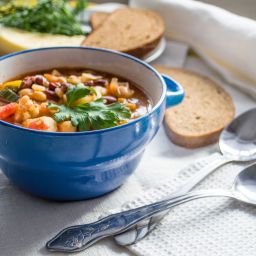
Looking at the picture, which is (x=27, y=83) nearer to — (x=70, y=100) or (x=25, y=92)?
(x=25, y=92)

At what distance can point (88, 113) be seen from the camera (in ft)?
4.72

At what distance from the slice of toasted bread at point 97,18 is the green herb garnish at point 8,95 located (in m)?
1.18

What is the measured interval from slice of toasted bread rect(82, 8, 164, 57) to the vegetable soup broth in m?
0.68

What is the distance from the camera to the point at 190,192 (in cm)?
154

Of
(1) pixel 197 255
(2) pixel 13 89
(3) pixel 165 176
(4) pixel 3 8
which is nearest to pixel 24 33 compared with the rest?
(4) pixel 3 8

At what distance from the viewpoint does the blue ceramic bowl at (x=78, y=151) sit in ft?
4.45

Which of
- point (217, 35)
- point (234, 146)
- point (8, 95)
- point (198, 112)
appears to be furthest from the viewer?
point (217, 35)

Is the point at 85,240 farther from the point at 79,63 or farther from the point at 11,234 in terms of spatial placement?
the point at 79,63

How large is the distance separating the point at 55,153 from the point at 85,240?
0.25 m

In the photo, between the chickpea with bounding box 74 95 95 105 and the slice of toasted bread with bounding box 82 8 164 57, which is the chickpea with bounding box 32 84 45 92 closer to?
the chickpea with bounding box 74 95 95 105

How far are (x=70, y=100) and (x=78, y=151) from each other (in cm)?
22

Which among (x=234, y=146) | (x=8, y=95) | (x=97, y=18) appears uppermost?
(x=8, y=95)

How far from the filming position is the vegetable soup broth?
143 cm

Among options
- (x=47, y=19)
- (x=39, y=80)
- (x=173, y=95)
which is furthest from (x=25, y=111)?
(x=47, y=19)
